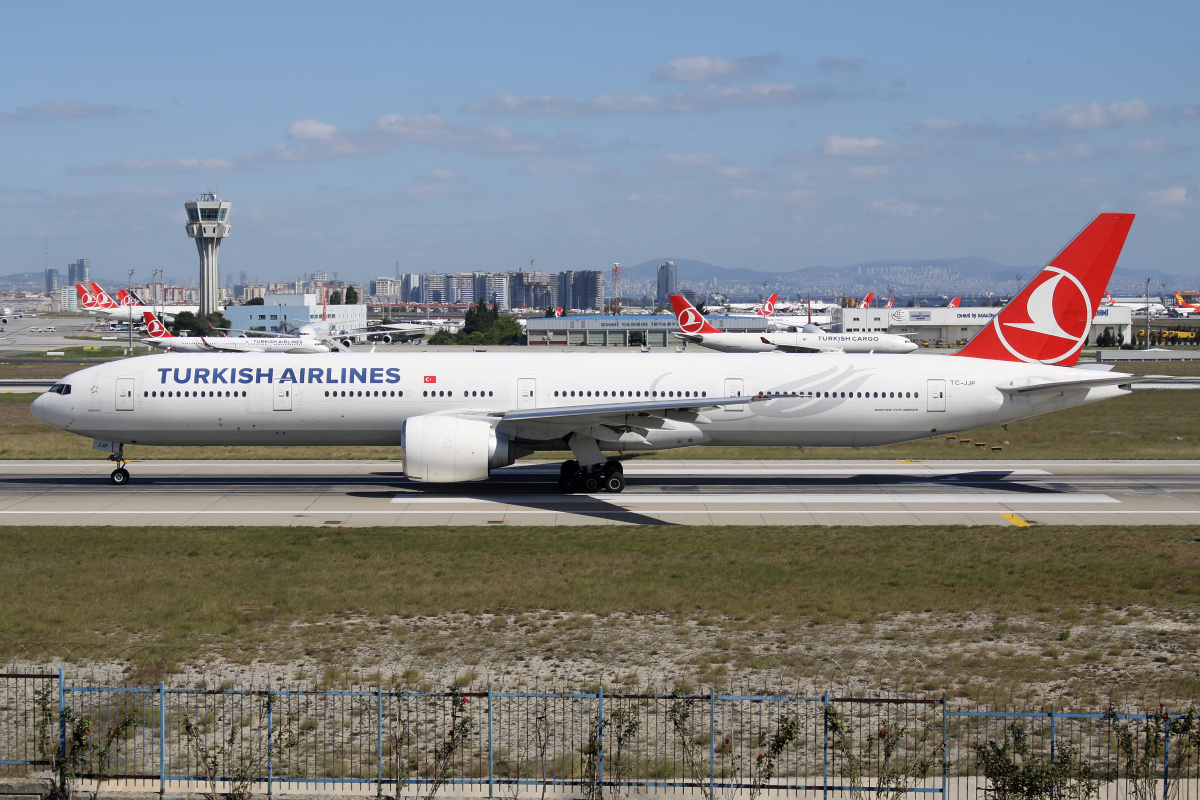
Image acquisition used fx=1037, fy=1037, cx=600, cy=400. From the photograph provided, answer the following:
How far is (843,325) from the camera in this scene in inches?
6767

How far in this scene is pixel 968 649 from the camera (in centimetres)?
1803

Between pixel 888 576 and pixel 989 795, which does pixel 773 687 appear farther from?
pixel 888 576

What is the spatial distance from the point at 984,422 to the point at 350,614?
79.4 ft

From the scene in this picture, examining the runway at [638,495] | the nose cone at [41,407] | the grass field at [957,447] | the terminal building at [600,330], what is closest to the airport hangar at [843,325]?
the terminal building at [600,330]

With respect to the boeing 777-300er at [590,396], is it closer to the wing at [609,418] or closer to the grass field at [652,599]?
the wing at [609,418]

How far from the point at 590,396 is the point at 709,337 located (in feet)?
285

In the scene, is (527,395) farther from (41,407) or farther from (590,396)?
(41,407)

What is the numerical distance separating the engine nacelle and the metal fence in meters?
16.7

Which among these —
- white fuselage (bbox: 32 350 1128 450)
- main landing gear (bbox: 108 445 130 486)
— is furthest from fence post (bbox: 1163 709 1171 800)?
main landing gear (bbox: 108 445 130 486)

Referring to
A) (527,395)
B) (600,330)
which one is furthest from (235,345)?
(527,395)

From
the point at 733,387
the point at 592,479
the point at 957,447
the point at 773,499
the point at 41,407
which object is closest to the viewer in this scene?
the point at 773,499

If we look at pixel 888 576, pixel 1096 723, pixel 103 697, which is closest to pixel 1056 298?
pixel 888 576

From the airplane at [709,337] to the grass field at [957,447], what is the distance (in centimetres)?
5988

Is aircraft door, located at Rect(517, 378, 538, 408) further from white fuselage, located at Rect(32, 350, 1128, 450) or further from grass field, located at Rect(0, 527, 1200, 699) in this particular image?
grass field, located at Rect(0, 527, 1200, 699)
